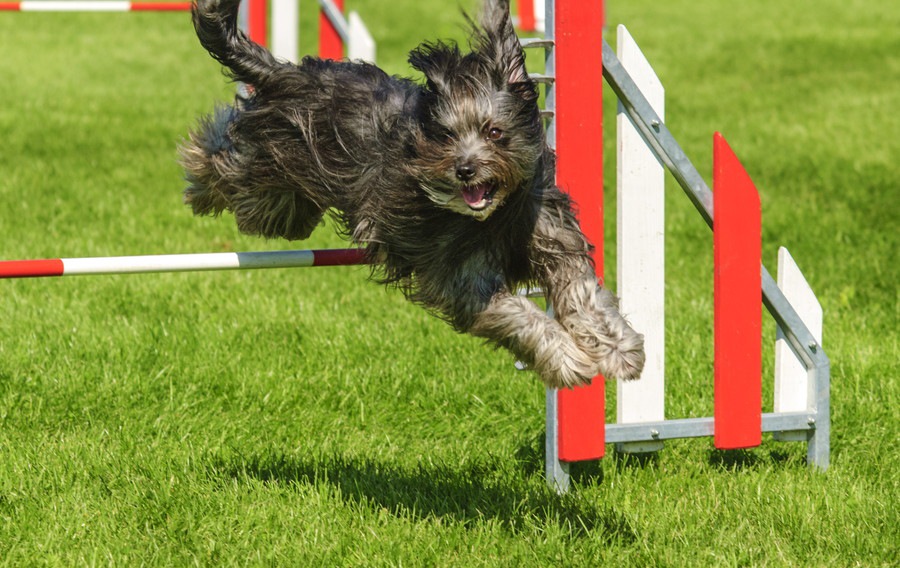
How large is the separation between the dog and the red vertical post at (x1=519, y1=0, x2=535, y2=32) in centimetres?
1040

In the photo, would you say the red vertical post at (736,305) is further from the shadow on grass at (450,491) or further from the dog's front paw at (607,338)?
the dog's front paw at (607,338)

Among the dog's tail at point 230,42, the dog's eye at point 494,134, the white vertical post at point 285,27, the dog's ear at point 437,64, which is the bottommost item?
the dog's eye at point 494,134

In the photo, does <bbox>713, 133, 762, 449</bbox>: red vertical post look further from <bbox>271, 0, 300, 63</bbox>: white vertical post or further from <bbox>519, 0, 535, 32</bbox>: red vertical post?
<bbox>519, 0, 535, 32</bbox>: red vertical post

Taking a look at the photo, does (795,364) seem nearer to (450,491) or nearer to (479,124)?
(450,491)

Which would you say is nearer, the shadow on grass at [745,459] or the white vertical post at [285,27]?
the shadow on grass at [745,459]

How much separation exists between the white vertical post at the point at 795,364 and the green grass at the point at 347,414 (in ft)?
0.75

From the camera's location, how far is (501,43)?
3.49 meters

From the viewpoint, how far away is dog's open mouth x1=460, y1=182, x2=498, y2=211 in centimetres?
343

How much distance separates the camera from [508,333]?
3.54 meters

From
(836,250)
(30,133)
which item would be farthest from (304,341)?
(30,133)

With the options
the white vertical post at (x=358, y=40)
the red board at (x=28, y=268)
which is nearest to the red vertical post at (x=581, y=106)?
the red board at (x=28, y=268)

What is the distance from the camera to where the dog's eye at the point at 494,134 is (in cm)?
345

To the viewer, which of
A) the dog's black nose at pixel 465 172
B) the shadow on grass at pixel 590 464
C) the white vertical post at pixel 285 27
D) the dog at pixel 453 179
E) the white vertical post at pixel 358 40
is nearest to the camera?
the dog's black nose at pixel 465 172

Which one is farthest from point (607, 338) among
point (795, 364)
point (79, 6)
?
point (79, 6)
